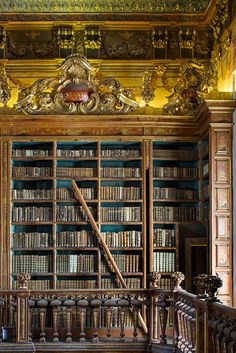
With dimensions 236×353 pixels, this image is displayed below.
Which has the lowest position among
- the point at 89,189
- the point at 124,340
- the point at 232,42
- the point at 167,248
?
the point at 124,340

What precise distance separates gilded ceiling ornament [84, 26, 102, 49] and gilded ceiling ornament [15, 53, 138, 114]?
1123 mm

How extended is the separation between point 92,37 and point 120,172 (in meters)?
2.14

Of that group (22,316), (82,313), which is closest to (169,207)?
(82,313)

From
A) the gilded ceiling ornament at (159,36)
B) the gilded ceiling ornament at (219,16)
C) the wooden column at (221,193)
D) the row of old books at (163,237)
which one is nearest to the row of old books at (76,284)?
the row of old books at (163,237)

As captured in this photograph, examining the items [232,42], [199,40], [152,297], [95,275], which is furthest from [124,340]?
[199,40]

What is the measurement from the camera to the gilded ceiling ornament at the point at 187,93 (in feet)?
36.4

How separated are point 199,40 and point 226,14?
45.3 inches

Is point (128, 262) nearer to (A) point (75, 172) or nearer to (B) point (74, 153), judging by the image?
(A) point (75, 172)

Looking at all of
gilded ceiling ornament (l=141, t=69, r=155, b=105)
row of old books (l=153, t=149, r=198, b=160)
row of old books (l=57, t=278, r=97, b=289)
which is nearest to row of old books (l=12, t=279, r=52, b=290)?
row of old books (l=57, t=278, r=97, b=289)

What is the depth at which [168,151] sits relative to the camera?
1114 centimetres

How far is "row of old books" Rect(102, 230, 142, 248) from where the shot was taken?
1100cm

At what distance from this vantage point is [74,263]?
36.2 ft

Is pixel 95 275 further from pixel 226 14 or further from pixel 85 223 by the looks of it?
pixel 226 14

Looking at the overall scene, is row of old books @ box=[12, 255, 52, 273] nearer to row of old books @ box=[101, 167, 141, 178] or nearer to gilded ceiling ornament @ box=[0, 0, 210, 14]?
row of old books @ box=[101, 167, 141, 178]
